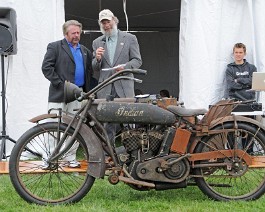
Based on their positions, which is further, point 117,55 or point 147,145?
point 117,55

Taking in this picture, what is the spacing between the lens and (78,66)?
5.53m

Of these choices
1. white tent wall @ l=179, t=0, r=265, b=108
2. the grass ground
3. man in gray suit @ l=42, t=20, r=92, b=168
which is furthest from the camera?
white tent wall @ l=179, t=0, r=265, b=108

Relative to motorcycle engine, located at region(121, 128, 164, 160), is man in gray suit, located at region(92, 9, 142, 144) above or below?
above

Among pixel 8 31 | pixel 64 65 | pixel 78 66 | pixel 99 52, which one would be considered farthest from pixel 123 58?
pixel 8 31

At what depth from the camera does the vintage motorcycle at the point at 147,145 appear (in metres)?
4.22

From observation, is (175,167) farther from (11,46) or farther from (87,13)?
(87,13)

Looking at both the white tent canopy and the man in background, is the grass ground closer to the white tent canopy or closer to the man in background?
the white tent canopy

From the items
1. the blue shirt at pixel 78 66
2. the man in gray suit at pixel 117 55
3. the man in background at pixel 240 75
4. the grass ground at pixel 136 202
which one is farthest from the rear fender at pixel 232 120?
the man in background at pixel 240 75

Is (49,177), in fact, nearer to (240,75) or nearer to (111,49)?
(111,49)

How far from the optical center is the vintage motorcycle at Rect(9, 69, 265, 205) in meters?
4.22

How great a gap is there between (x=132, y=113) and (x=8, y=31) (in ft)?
8.83

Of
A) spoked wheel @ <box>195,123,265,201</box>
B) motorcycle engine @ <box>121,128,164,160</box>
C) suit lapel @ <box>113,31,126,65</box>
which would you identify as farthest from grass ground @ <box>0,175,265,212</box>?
suit lapel @ <box>113,31,126,65</box>

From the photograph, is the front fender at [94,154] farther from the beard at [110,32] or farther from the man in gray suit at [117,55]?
the beard at [110,32]

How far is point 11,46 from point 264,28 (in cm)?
300
